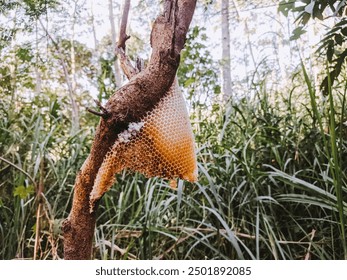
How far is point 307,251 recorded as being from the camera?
0.84m

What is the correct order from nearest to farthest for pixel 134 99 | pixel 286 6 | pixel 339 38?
pixel 134 99, pixel 339 38, pixel 286 6

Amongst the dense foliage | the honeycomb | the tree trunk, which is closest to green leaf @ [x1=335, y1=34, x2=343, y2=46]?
the dense foliage

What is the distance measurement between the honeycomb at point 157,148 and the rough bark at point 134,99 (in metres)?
0.01

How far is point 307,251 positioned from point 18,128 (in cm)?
100

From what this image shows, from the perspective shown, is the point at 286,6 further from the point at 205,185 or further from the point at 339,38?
the point at 205,185

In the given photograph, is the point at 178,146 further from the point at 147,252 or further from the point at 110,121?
the point at 147,252

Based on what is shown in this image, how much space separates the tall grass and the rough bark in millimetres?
357

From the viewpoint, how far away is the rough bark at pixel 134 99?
1.45ft

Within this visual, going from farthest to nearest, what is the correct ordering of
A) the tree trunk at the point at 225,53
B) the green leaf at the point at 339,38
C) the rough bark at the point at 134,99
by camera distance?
the tree trunk at the point at 225,53 → the green leaf at the point at 339,38 → the rough bark at the point at 134,99

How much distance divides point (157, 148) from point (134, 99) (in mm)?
93

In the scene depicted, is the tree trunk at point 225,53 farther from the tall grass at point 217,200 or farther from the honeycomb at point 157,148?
the honeycomb at point 157,148

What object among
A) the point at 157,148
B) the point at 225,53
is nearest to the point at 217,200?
the point at 157,148

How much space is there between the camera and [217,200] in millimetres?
890

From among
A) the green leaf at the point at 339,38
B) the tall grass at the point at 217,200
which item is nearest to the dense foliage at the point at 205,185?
the tall grass at the point at 217,200
